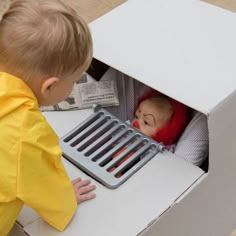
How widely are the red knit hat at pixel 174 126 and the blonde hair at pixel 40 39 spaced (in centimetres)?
32

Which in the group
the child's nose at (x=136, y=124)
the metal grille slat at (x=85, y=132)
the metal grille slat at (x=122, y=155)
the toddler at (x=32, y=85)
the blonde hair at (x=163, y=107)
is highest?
the toddler at (x=32, y=85)

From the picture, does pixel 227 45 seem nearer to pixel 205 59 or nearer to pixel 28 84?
pixel 205 59

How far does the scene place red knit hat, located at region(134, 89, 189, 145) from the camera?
1.11 meters

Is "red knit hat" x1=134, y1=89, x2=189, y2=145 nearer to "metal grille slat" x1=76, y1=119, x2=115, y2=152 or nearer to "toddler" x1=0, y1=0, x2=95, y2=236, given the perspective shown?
"metal grille slat" x1=76, y1=119, x2=115, y2=152

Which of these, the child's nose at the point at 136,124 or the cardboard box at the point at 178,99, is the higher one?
the cardboard box at the point at 178,99

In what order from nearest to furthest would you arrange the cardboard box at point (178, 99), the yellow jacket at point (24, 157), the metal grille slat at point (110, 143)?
1. the yellow jacket at point (24, 157)
2. the cardboard box at point (178, 99)
3. the metal grille slat at point (110, 143)

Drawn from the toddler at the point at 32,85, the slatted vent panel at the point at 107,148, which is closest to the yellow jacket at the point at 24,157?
the toddler at the point at 32,85

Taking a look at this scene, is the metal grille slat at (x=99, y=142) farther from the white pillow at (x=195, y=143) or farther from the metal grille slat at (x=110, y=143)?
the white pillow at (x=195, y=143)

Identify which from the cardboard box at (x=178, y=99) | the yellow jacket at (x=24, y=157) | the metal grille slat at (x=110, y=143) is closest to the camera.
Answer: the yellow jacket at (x=24, y=157)

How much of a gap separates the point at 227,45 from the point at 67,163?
355 millimetres

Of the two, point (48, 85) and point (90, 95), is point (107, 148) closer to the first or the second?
point (90, 95)

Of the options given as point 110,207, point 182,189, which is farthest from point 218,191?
point 110,207

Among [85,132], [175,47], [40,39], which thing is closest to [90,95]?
[85,132]

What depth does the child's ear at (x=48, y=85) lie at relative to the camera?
0.84m
